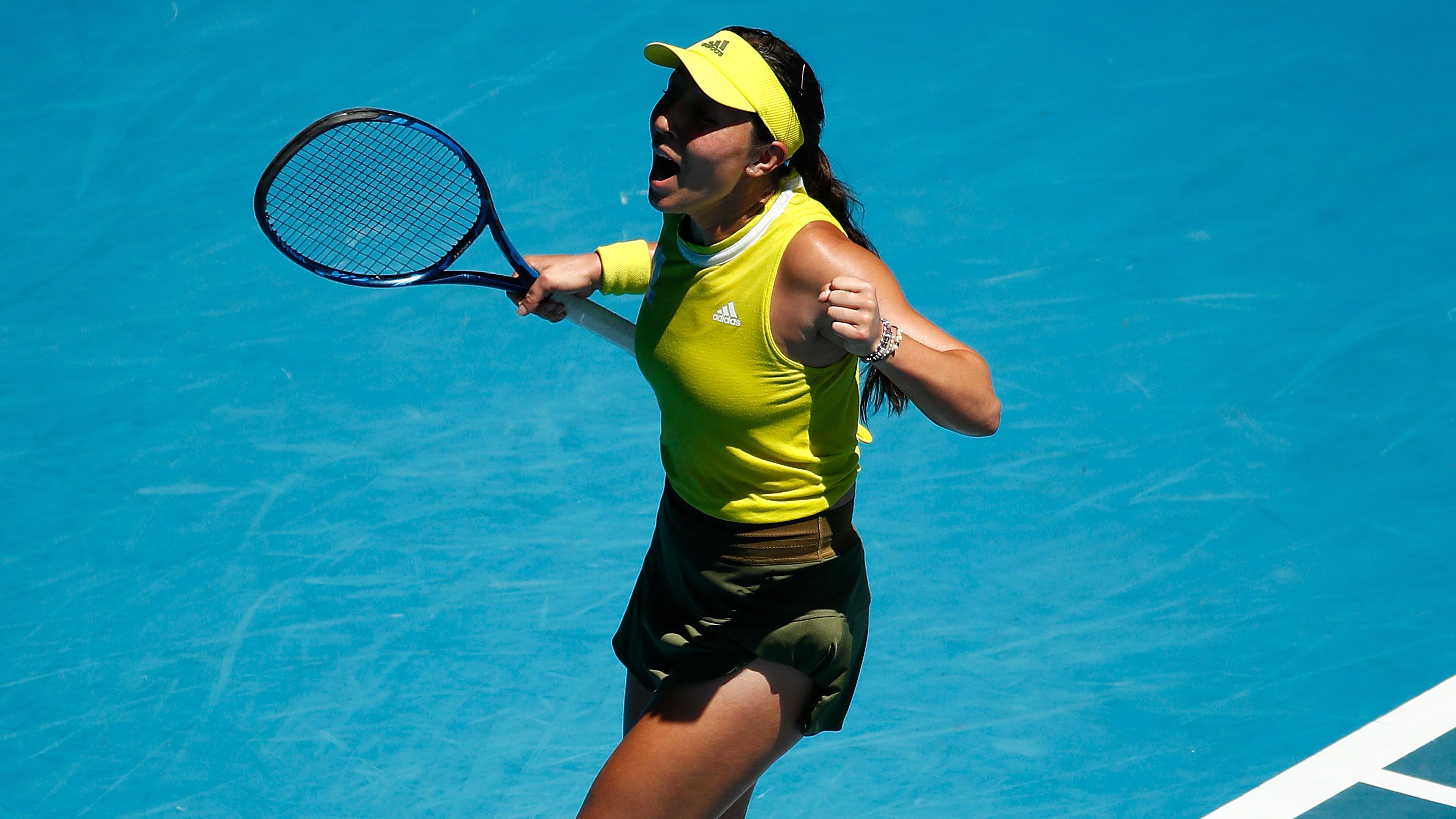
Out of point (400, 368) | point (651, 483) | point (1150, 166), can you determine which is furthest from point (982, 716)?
point (1150, 166)

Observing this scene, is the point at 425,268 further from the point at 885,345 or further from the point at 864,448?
the point at 864,448

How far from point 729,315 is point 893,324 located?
0.96 feet

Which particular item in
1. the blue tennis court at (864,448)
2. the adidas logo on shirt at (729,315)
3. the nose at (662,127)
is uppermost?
the nose at (662,127)

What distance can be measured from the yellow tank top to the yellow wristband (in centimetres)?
29

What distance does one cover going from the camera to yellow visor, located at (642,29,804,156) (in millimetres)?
2193

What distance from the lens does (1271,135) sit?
5.80 metres

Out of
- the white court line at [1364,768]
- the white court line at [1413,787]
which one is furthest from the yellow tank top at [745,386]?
the white court line at [1413,787]

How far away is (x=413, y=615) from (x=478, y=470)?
65 cm

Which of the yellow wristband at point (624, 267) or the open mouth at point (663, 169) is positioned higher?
the open mouth at point (663, 169)

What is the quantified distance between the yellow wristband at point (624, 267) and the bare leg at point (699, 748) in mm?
822

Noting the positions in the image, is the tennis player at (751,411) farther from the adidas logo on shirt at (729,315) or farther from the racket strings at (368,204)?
the racket strings at (368,204)

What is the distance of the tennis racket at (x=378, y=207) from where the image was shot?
112 inches

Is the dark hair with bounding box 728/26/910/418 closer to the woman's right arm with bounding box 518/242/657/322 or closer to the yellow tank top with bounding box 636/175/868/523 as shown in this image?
the yellow tank top with bounding box 636/175/868/523

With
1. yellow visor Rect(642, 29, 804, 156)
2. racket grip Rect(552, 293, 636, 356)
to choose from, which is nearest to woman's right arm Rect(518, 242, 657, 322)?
racket grip Rect(552, 293, 636, 356)
